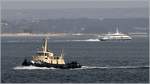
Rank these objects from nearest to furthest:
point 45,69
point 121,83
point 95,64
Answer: point 121,83 → point 45,69 → point 95,64

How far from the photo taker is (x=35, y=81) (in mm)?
50844

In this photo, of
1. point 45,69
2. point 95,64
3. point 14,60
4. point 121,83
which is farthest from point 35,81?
point 14,60

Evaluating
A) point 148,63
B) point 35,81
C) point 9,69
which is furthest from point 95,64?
point 35,81

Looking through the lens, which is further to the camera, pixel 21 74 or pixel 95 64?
pixel 95 64

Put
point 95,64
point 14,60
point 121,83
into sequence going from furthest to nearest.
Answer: point 14,60, point 95,64, point 121,83

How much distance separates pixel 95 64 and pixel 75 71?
861 centimetres

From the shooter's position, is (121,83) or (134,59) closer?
(121,83)

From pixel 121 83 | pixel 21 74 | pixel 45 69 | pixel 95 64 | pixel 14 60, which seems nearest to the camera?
pixel 121 83

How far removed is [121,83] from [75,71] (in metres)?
10.4

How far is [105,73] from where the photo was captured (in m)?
57.6

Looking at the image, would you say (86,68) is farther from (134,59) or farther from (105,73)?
(134,59)

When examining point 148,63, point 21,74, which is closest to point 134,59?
point 148,63

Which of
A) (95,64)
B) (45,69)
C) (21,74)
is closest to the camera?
(21,74)

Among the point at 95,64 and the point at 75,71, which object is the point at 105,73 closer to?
the point at 75,71
